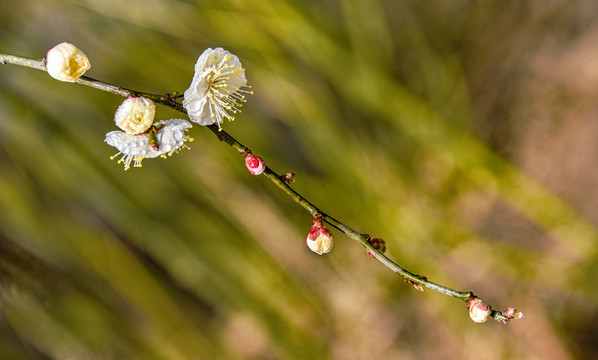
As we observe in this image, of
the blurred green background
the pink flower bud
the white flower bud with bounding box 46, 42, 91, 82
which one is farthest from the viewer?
the blurred green background

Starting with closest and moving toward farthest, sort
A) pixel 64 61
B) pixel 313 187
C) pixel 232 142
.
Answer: pixel 64 61 → pixel 232 142 → pixel 313 187

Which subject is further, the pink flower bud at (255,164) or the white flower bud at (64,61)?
the pink flower bud at (255,164)

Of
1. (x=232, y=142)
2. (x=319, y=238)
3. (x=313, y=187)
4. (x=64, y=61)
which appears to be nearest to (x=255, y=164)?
(x=232, y=142)

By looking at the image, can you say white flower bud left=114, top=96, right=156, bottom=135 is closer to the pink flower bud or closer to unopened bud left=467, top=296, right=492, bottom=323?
the pink flower bud

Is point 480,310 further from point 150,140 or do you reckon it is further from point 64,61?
point 64,61

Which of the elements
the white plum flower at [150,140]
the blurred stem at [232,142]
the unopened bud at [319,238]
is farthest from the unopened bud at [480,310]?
the white plum flower at [150,140]

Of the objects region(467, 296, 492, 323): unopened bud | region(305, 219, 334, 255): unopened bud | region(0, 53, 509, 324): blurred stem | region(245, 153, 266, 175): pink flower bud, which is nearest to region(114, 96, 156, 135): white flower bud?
region(0, 53, 509, 324): blurred stem

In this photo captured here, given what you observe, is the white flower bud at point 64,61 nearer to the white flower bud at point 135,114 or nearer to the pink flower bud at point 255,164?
the white flower bud at point 135,114
